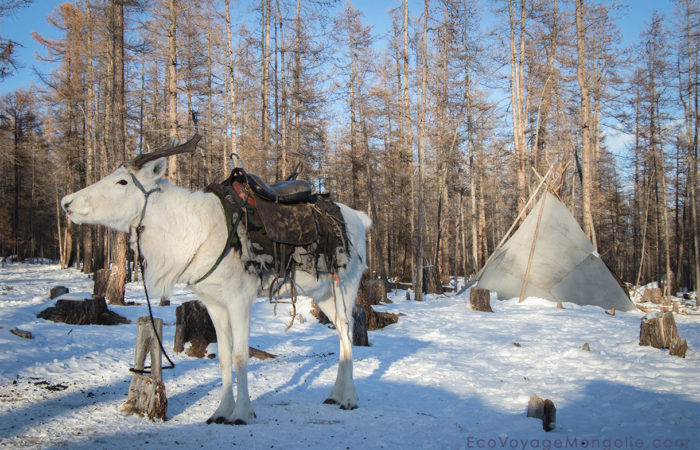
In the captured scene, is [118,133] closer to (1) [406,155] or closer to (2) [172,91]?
(2) [172,91]

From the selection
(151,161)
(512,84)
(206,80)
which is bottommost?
(151,161)

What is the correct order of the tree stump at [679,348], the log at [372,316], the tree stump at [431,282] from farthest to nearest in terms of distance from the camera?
1. the tree stump at [431,282]
2. the log at [372,316]
3. the tree stump at [679,348]

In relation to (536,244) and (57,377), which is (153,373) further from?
(536,244)

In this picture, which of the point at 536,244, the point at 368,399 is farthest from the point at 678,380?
the point at 536,244

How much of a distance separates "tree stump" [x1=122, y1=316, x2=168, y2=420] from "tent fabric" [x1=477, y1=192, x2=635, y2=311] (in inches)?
511

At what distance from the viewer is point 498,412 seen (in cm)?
456

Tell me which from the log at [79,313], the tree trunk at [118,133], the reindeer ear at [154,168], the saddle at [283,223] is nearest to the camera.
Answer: the reindeer ear at [154,168]

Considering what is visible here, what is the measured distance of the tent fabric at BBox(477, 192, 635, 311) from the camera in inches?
557

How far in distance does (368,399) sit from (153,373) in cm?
232

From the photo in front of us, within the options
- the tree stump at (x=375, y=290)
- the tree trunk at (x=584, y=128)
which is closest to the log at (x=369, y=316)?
the tree stump at (x=375, y=290)

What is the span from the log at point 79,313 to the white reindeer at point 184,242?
503 cm

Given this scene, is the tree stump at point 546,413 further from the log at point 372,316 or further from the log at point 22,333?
the log at point 22,333

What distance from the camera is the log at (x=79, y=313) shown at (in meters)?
7.57

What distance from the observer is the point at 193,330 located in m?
6.83
